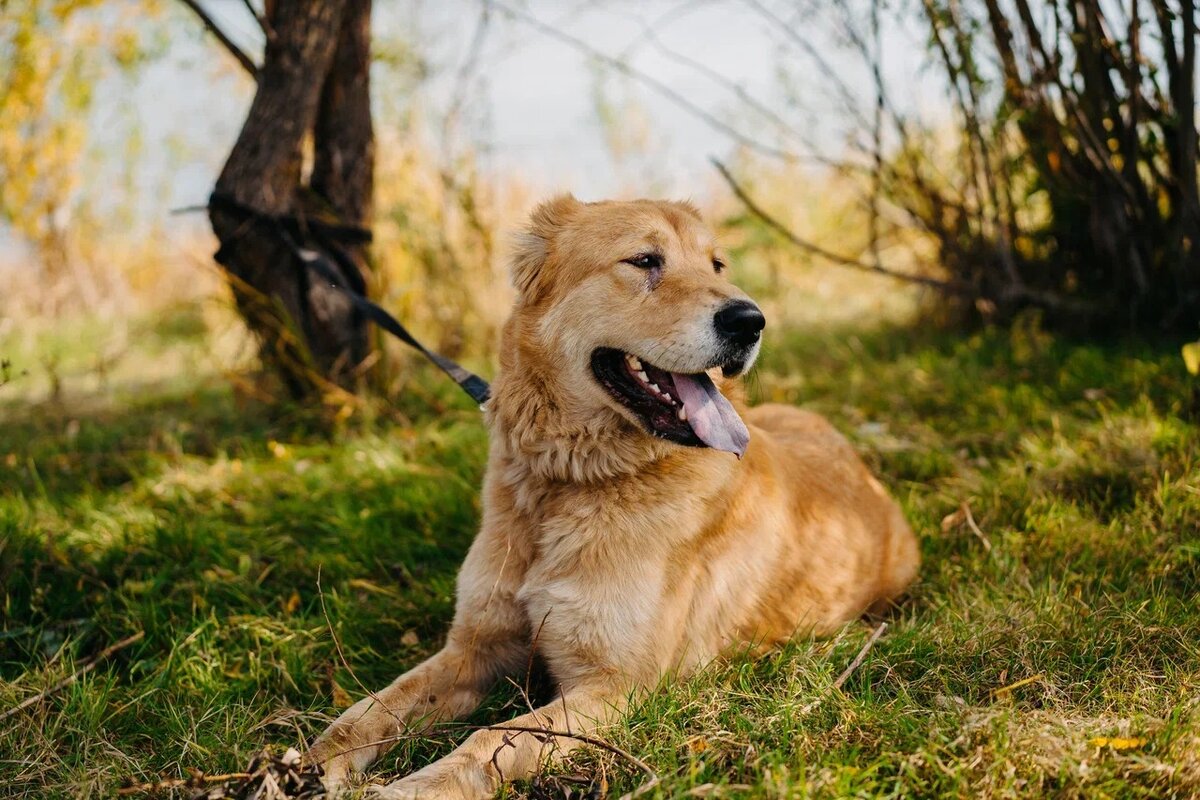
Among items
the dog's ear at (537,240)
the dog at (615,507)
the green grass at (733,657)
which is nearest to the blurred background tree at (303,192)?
the green grass at (733,657)

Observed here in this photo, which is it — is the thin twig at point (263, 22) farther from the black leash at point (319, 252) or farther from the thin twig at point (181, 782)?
the thin twig at point (181, 782)

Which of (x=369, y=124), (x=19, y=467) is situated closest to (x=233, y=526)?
(x=19, y=467)

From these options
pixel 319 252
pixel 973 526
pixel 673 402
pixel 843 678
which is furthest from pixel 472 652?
pixel 319 252

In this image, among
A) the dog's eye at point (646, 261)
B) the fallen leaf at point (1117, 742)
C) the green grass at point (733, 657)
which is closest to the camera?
the fallen leaf at point (1117, 742)

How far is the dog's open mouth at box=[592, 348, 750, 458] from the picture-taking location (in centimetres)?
261

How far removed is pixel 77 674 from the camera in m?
2.64

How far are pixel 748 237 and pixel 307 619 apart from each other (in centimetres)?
606

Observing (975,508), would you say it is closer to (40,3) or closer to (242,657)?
(242,657)

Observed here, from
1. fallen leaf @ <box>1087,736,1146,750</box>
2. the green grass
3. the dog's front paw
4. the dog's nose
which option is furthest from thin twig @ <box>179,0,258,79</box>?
fallen leaf @ <box>1087,736,1146,750</box>

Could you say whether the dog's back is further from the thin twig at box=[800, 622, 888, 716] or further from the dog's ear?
the dog's ear

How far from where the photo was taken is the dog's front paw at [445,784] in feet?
6.79

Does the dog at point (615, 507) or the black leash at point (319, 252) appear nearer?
the dog at point (615, 507)

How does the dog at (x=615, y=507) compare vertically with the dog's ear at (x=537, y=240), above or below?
below

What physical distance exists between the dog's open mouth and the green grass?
673 mm
